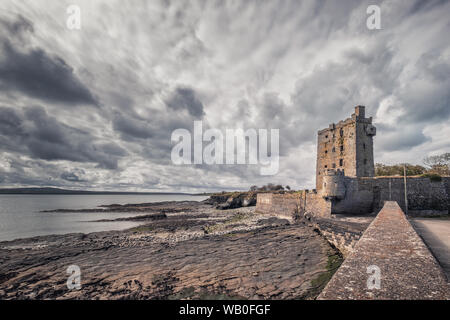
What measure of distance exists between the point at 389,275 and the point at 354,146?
35.0m

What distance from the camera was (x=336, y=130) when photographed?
36.4 meters

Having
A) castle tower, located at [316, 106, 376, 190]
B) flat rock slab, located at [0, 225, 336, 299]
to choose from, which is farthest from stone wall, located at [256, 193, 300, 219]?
flat rock slab, located at [0, 225, 336, 299]

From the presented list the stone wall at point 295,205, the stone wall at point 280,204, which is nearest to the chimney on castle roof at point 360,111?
the stone wall at point 295,205

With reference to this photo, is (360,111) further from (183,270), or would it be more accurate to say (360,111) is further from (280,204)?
(183,270)

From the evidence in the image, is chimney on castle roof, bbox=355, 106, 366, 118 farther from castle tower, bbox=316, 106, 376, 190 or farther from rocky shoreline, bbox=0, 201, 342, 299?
rocky shoreline, bbox=0, 201, 342, 299

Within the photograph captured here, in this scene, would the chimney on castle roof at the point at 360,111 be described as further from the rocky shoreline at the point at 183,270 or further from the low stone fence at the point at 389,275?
the low stone fence at the point at 389,275

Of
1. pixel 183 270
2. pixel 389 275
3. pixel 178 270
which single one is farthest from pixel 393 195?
pixel 389 275

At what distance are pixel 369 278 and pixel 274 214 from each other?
105ft

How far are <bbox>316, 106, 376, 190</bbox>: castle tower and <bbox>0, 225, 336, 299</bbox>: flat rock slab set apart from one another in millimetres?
23473

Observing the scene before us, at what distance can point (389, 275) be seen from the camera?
3051 mm

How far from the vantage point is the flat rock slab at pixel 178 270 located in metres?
7.71

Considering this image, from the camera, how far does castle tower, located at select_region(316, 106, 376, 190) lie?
106 feet
